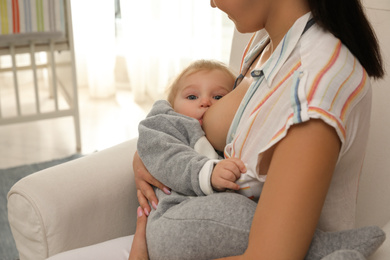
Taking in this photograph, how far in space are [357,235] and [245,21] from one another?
0.47 m

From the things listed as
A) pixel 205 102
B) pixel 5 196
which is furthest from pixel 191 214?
pixel 5 196

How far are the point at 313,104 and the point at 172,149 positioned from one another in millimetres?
429

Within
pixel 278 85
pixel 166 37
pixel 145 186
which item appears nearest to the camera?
pixel 278 85

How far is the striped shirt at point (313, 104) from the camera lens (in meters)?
0.91

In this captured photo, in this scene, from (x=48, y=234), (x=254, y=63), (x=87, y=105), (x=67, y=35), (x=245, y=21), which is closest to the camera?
(x=245, y=21)

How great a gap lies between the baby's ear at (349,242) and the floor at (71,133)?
211 cm

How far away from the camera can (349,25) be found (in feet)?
3.22

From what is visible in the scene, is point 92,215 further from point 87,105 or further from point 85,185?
point 87,105

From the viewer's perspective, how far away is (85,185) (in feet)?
4.28

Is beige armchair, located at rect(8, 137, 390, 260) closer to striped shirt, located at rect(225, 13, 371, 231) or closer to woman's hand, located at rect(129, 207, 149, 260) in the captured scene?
woman's hand, located at rect(129, 207, 149, 260)

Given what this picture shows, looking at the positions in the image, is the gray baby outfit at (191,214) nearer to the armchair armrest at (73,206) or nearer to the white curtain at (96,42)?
the armchair armrest at (73,206)

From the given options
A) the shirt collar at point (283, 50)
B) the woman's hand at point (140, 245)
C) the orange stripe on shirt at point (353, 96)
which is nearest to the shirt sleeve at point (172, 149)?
the woman's hand at point (140, 245)

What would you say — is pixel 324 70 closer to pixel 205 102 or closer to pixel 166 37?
pixel 205 102

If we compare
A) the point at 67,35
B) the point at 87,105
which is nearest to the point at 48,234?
the point at 67,35
